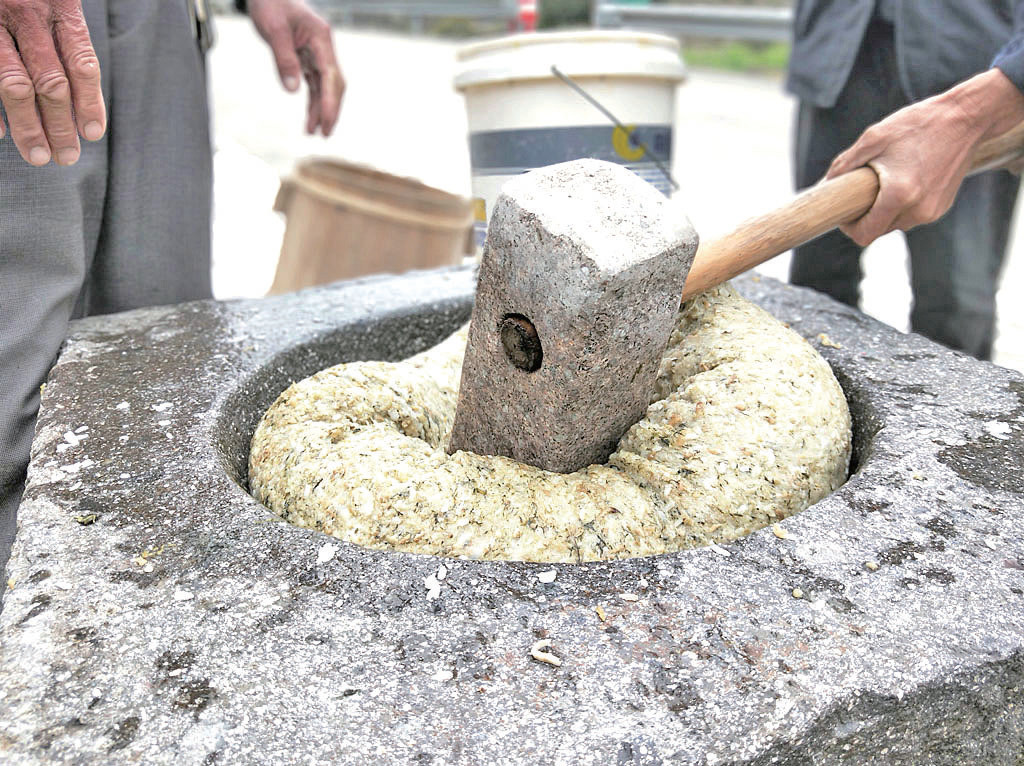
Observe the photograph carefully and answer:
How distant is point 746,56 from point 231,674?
11.8 meters

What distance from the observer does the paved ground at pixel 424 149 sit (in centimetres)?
475

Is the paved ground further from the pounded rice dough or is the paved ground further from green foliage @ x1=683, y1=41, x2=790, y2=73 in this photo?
the pounded rice dough

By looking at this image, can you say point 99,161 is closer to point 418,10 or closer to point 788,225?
point 788,225

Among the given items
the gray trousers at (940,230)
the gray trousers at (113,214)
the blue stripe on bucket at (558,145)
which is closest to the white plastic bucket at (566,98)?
the blue stripe on bucket at (558,145)

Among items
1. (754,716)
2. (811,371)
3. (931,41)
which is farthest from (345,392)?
(931,41)

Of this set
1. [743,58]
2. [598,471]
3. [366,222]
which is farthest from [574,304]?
[743,58]

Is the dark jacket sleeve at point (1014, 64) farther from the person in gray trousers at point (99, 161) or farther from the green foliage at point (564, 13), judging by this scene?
the green foliage at point (564, 13)

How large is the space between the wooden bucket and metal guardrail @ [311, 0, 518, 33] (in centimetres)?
1011

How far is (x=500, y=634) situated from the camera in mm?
1056

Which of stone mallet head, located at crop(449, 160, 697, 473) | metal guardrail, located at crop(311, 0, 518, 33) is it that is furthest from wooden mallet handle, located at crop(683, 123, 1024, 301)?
metal guardrail, located at crop(311, 0, 518, 33)

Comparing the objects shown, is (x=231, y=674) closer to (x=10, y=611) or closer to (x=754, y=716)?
(x=10, y=611)

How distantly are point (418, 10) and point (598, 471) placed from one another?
1529 centimetres

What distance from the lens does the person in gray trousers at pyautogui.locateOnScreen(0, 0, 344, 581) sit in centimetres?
142

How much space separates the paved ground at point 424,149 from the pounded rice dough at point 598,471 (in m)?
2.23
